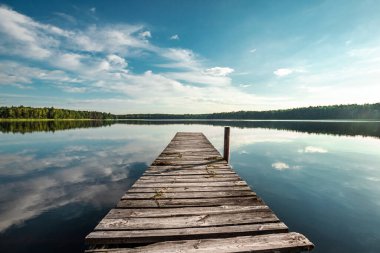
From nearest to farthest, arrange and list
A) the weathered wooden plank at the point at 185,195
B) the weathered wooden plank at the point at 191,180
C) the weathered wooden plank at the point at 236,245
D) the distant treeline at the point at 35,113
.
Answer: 1. the weathered wooden plank at the point at 236,245
2. the weathered wooden plank at the point at 185,195
3. the weathered wooden plank at the point at 191,180
4. the distant treeline at the point at 35,113

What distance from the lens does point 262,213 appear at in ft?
14.4

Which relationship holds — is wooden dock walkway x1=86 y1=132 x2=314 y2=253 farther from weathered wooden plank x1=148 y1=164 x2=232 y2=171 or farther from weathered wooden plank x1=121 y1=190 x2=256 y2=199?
weathered wooden plank x1=148 y1=164 x2=232 y2=171

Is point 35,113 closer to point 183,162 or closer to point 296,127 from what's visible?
point 296,127

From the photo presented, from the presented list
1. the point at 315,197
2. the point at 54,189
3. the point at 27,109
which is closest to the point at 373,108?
the point at 315,197

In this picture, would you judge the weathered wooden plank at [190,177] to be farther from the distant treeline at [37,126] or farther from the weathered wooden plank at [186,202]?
the distant treeline at [37,126]

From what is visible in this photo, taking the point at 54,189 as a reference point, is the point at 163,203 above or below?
above

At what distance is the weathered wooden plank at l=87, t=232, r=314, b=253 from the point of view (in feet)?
10.6

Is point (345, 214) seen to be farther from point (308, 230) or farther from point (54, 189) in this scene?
point (54, 189)

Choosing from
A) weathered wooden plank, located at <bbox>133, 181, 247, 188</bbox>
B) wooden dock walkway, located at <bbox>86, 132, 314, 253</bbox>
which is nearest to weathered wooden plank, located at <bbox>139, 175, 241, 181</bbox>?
weathered wooden plank, located at <bbox>133, 181, 247, 188</bbox>

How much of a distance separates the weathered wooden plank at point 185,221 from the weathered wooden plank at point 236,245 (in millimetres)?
465

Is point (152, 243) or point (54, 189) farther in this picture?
point (54, 189)

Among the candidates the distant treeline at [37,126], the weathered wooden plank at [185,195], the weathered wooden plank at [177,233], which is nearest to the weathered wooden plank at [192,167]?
the weathered wooden plank at [185,195]

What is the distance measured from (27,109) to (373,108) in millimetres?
191615

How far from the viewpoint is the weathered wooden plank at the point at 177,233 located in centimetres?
345
